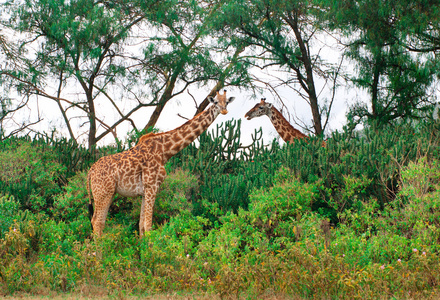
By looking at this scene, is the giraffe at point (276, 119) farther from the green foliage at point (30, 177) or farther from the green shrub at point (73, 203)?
the green foliage at point (30, 177)

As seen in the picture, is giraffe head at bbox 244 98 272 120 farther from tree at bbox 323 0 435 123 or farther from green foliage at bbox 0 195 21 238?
green foliage at bbox 0 195 21 238

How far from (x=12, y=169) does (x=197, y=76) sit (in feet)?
29.1

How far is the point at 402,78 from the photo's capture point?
56.2 feet

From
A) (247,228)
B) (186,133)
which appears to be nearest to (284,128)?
(186,133)

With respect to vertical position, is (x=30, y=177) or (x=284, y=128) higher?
(x=284, y=128)

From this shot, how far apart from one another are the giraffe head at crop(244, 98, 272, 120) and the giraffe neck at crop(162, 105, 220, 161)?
12.4 feet

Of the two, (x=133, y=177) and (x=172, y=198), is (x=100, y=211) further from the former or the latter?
(x=172, y=198)

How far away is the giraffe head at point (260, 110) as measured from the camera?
44.6ft

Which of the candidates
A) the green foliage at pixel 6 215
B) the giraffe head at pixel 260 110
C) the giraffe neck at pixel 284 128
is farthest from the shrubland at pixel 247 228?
the giraffe head at pixel 260 110

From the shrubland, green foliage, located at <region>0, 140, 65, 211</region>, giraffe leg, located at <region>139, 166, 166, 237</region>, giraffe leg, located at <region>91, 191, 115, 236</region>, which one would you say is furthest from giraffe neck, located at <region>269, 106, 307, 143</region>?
giraffe leg, located at <region>91, 191, 115, 236</region>

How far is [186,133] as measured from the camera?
9734 millimetres

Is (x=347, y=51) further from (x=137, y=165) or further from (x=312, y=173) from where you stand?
(x=137, y=165)

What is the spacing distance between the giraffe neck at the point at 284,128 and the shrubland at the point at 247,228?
4.24 ft

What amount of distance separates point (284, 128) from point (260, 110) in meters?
0.85
